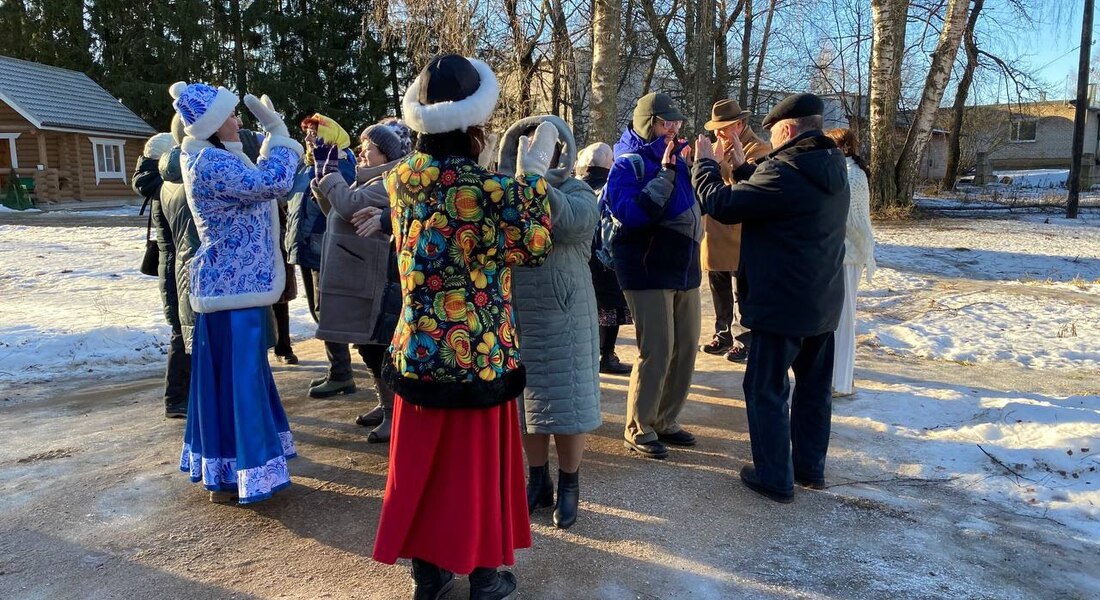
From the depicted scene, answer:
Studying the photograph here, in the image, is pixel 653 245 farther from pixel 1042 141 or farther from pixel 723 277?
pixel 1042 141

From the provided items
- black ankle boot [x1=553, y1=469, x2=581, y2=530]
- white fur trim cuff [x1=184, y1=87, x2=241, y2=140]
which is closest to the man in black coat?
black ankle boot [x1=553, y1=469, x2=581, y2=530]

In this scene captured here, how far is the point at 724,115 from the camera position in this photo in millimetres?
4301

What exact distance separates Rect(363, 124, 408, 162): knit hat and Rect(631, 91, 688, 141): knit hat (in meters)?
1.30

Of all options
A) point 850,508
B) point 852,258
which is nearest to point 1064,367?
point 852,258

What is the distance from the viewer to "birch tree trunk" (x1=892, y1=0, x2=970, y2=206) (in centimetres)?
1450

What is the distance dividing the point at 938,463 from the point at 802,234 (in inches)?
64.0

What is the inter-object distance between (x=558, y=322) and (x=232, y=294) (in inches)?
58.9

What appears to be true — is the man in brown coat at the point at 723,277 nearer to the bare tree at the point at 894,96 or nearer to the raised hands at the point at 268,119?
the raised hands at the point at 268,119

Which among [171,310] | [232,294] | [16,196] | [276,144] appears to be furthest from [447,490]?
[16,196]

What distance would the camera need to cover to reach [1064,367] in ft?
19.6

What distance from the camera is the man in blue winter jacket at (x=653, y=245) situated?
394 cm

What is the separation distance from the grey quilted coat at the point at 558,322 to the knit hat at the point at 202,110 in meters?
1.26

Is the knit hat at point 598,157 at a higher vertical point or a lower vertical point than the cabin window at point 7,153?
lower

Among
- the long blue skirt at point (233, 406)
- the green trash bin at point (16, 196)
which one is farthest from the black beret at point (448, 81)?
the green trash bin at point (16, 196)
